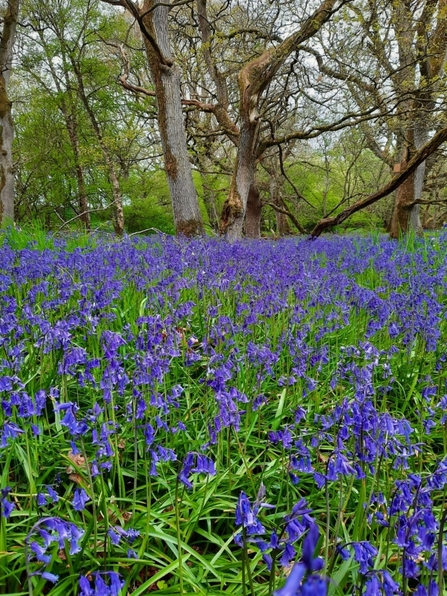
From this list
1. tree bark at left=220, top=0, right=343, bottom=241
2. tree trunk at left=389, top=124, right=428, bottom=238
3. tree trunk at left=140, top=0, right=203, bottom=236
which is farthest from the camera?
tree trunk at left=389, top=124, right=428, bottom=238

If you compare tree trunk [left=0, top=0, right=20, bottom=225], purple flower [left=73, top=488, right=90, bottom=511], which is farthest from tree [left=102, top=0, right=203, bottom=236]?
purple flower [left=73, top=488, right=90, bottom=511]

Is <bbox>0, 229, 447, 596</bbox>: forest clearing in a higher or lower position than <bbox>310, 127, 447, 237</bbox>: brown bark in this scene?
lower

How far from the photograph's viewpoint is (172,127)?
8.69 m

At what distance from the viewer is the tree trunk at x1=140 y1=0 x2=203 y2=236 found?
28.1ft

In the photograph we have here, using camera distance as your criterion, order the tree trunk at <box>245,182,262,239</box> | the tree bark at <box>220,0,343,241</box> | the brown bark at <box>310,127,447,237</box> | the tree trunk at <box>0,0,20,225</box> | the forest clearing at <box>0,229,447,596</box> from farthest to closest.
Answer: the tree trunk at <box>245,182,262,239</box> < the tree trunk at <box>0,0,20,225</box> < the tree bark at <box>220,0,343,241</box> < the brown bark at <box>310,127,447,237</box> < the forest clearing at <box>0,229,447,596</box>

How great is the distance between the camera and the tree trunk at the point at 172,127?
28.1 ft

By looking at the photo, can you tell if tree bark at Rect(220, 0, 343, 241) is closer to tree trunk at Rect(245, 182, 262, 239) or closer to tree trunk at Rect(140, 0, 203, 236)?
tree trunk at Rect(140, 0, 203, 236)

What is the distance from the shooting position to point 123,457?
1938 mm

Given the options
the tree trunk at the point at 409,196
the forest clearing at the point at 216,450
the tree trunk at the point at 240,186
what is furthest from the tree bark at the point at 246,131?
the forest clearing at the point at 216,450

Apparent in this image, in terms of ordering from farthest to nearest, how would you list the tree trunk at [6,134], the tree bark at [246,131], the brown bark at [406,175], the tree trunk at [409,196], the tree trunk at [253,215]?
the tree trunk at [253,215], the tree trunk at [6,134], the tree trunk at [409,196], the tree bark at [246,131], the brown bark at [406,175]

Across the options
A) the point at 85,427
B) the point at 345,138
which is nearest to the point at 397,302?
the point at 85,427

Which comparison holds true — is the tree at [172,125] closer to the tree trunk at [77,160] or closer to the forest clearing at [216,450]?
the forest clearing at [216,450]

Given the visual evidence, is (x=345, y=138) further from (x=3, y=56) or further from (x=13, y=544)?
(x=13, y=544)

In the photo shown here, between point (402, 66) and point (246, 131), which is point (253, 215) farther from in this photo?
point (402, 66)
